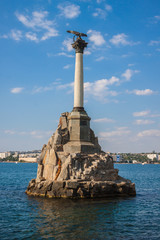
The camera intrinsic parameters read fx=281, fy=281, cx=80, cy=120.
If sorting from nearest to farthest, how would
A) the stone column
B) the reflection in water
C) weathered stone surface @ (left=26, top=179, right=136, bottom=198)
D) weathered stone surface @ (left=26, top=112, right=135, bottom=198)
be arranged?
the reflection in water → weathered stone surface @ (left=26, top=179, right=136, bottom=198) → weathered stone surface @ (left=26, top=112, right=135, bottom=198) → the stone column

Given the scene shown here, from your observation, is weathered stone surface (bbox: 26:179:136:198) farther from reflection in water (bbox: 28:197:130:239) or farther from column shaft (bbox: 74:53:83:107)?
column shaft (bbox: 74:53:83:107)

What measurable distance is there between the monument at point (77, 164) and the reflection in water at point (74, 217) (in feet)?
6.19

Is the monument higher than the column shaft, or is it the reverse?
the column shaft

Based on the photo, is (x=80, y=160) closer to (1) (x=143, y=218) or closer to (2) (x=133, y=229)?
(1) (x=143, y=218)

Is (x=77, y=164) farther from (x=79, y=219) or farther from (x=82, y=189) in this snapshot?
(x=79, y=219)

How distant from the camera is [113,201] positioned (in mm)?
27250

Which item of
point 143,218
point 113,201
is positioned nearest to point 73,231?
point 143,218

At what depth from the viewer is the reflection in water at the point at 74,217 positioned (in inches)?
663

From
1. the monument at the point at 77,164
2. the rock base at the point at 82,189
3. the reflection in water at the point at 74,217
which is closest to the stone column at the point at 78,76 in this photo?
the monument at the point at 77,164

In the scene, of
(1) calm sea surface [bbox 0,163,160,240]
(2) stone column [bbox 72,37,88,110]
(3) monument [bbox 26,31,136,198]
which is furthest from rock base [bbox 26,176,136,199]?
(2) stone column [bbox 72,37,88,110]

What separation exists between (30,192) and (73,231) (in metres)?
16.3

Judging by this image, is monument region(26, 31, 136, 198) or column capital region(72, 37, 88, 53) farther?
Answer: column capital region(72, 37, 88, 53)

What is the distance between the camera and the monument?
29.0 meters

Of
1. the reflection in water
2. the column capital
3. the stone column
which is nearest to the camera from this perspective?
the reflection in water
